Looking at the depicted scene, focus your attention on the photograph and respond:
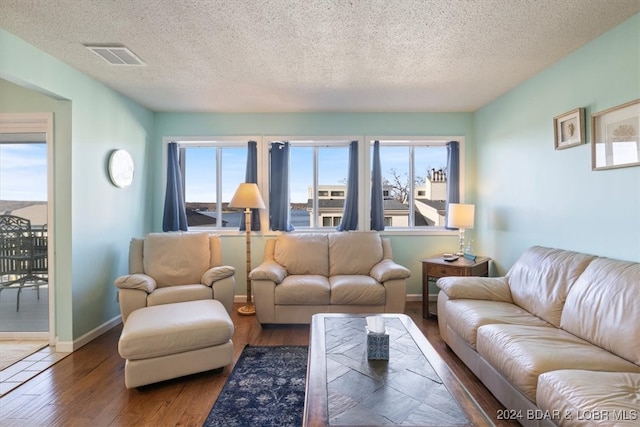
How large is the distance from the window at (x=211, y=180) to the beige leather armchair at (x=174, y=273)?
0.83 m

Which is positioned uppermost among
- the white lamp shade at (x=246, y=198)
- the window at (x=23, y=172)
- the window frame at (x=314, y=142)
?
the window frame at (x=314, y=142)

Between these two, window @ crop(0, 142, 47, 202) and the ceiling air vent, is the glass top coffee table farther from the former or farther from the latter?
window @ crop(0, 142, 47, 202)

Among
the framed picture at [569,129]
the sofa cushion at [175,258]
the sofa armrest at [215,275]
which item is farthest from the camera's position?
the sofa cushion at [175,258]

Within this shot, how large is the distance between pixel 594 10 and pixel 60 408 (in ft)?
14.1

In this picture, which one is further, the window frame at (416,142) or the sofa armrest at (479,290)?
the window frame at (416,142)

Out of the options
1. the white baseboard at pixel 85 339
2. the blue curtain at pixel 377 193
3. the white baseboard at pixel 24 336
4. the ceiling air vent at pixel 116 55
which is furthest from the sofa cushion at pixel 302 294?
the ceiling air vent at pixel 116 55

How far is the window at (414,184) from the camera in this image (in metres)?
4.39

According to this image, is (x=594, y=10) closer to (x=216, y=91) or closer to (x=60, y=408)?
(x=216, y=91)

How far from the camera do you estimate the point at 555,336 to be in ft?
6.50

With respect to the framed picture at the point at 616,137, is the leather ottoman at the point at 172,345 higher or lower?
lower

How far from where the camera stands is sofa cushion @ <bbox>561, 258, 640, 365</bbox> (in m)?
1.72

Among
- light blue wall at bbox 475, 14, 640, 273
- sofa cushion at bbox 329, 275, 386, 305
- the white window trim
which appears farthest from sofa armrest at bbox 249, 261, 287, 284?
light blue wall at bbox 475, 14, 640, 273

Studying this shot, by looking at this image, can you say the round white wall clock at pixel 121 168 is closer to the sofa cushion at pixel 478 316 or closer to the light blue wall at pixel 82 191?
the light blue wall at pixel 82 191

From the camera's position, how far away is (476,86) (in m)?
3.28
